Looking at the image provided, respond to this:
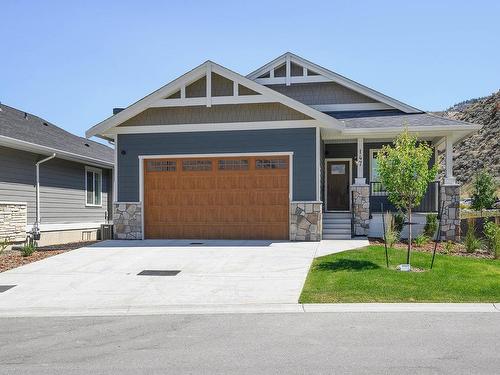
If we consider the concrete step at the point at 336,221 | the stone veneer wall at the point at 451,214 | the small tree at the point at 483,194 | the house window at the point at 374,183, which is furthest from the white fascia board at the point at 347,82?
the small tree at the point at 483,194

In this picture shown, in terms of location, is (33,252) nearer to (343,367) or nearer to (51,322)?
(51,322)

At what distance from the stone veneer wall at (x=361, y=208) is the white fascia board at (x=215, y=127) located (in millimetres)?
2697

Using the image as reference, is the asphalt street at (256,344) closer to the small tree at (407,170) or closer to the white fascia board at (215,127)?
the small tree at (407,170)

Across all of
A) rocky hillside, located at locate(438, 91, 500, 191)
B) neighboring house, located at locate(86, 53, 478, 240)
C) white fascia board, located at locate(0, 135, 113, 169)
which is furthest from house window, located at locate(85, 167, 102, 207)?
rocky hillside, located at locate(438, 91, 500, 191)

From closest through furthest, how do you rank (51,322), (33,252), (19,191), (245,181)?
(51,322), (33,252), (245,181), (19,191)

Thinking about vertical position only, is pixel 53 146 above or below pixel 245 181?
above

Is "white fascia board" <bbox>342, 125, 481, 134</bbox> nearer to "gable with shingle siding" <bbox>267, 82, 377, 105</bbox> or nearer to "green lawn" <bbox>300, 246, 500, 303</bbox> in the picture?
"gable with shingle siding" <bbox>267, 82, 377, 105</bbox>

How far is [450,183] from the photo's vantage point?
1570cm

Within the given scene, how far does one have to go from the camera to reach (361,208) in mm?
15820

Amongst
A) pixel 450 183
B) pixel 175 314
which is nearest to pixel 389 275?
pixel 175 314

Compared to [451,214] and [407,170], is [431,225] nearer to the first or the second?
[451,214]

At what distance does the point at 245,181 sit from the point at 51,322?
931 cm

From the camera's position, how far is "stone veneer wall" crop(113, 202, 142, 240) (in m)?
16.0

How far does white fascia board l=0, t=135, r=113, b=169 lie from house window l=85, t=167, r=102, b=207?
543 millimetres
